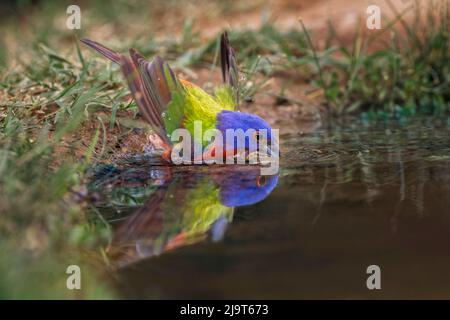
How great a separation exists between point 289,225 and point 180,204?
1.75 ft

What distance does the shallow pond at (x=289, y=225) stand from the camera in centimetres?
220

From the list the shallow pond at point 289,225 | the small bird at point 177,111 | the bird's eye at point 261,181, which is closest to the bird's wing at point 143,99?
the small bird at point 177,111

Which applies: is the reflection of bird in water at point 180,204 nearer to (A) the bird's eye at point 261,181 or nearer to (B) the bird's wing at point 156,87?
(A) the bird's eye at point 261,181

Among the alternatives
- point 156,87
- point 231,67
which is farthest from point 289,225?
point 231,67

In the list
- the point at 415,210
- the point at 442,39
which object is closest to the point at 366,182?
the point at 415,210

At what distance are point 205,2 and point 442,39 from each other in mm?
3387

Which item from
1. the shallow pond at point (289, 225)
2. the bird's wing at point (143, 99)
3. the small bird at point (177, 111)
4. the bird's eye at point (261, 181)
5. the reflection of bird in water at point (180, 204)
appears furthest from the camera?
the small bird at point (177, 111)

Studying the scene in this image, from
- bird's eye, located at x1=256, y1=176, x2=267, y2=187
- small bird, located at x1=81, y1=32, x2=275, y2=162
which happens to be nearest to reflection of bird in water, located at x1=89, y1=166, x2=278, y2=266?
bird's eye, located at x1=256, y1=176, x2=267, y2=187

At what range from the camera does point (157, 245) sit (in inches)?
99.7

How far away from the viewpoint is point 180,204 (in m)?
3.06

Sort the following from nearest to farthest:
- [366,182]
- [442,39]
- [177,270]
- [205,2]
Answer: [177,270], [366,182], [442,39], [205,2]

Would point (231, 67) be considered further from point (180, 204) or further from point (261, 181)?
point (180, 204)

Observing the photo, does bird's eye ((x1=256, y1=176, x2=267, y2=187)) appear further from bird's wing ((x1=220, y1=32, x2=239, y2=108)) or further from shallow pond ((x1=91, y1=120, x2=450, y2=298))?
bird's wing ((x1=220, y1=32, x2=239, y2=108))
